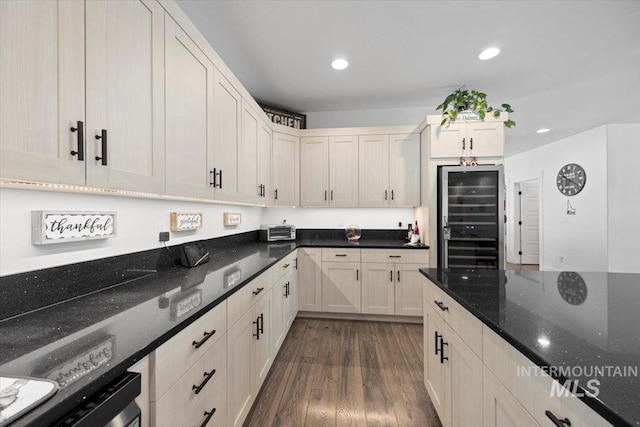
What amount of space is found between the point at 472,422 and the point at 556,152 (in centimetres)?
632

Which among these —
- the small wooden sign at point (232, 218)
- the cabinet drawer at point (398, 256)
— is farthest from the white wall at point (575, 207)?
the small wooden sign at point (232, 218)

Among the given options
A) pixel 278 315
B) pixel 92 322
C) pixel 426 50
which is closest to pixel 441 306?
pixel 278 315

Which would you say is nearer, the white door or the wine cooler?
the wine cooler

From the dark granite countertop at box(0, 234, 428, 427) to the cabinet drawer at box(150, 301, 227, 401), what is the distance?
1.7 inches

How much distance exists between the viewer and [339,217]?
3.78 metres

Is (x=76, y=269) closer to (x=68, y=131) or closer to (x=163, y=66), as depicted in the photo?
(x=68, y=131)

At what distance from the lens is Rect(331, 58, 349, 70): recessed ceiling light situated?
8.38ft

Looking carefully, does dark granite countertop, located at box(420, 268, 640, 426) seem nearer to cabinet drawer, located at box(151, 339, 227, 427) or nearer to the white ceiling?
cabinet drawer, located at box(151, 339, 227, 427)

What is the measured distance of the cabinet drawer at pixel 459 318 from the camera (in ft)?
3.46

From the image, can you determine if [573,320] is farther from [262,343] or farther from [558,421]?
[262,343]

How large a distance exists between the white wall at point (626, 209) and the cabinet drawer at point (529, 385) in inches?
205

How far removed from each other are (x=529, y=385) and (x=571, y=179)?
235 inches

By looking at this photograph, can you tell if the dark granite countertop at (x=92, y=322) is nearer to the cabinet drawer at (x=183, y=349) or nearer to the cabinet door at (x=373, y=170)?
the cabinet drawer at (x=183, y=349)

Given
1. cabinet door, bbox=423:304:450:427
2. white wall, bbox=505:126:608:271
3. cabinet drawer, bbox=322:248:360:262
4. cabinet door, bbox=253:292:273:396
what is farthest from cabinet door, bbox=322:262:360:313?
white wall, bbox=505:126:608:271
